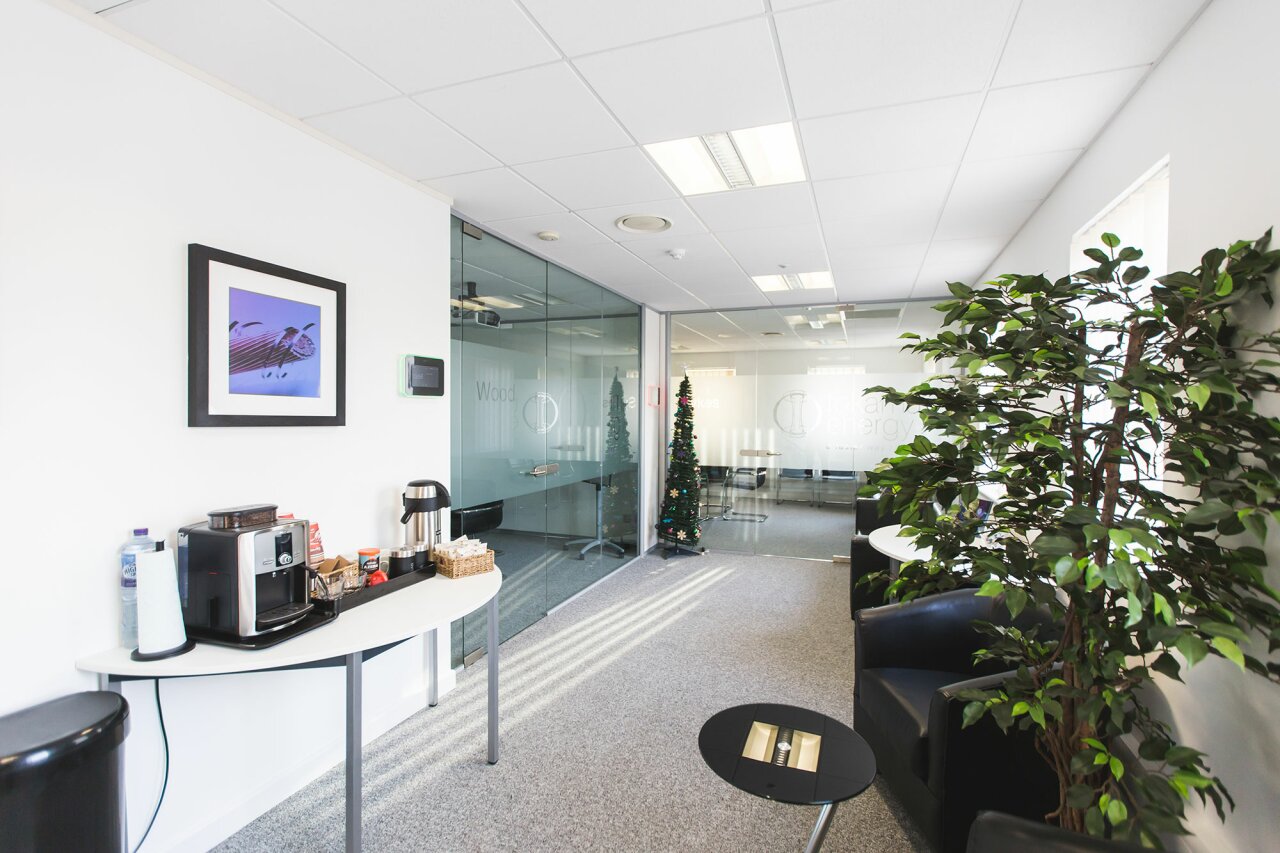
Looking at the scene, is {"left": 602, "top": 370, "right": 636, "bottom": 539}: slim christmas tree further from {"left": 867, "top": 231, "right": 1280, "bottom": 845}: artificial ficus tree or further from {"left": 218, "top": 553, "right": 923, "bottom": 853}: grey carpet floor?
{"left": 867, "top": 231, "right": 1280, "bottom": 845}: artificial ficus tree

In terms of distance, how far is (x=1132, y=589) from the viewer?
43.5 inches

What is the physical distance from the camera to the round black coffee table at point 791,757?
66.1 inches

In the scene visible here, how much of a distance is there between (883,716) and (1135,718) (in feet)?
3.35

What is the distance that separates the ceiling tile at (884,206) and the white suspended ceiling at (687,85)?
2cm

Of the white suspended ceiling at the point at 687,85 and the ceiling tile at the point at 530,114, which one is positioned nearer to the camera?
the white suspended ceiling at the point at 687,85

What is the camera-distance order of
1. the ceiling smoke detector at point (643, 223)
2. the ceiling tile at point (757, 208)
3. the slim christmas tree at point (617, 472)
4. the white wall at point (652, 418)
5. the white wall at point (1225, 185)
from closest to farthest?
the white wall at point (1225, 185), the ceiling tile at point (757, 208), the ceiling smoke detector at point (643, 223), the slim christmas tree at point (617, 472), the white wall at point (652, 418)

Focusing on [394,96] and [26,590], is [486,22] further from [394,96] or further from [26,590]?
[26,590]

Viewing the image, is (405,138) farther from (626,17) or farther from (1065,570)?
(1065,570)

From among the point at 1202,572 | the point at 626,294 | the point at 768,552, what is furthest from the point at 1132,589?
the point at 768,552

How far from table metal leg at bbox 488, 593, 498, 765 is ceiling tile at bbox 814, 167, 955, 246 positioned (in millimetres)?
2593

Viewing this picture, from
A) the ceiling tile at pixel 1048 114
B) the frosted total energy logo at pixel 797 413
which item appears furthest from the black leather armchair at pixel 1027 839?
the frosted total energy logo at pixel 797 413

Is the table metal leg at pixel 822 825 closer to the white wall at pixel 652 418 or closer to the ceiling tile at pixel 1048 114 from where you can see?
the ceiling tile at pixel 1048 114

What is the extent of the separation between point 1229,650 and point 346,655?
2184mm

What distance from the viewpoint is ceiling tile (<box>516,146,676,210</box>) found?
8.93 feet
